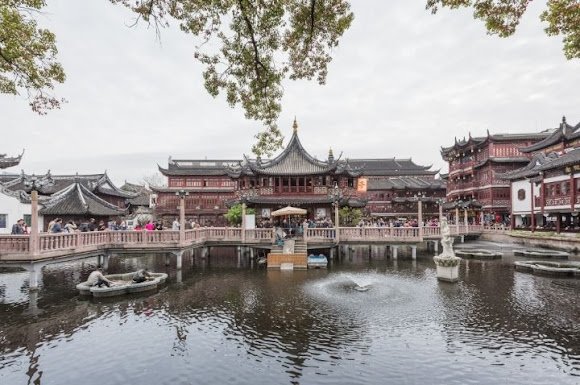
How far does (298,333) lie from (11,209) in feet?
107

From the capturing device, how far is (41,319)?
38.4ft

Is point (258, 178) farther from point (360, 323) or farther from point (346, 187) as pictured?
point (360, 323)

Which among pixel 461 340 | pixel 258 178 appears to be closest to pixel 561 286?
pixel 461 340

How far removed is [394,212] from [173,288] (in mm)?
49409

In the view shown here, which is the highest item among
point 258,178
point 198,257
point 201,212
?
point 258,178

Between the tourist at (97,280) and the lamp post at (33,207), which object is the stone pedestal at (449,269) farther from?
the lamp post at (33,207)

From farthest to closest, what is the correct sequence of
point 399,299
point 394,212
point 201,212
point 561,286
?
point 394,212, point 201,212, point 561,286, point 399,299

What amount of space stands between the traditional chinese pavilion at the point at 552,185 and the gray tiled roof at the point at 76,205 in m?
42.8

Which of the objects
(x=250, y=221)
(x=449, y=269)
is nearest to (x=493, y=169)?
(x=449, y=269)

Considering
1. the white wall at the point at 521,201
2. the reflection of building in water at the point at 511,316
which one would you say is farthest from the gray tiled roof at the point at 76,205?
the white wall at the point at 521,201

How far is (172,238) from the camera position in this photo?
21.4 m

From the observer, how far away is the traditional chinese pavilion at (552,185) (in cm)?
3095

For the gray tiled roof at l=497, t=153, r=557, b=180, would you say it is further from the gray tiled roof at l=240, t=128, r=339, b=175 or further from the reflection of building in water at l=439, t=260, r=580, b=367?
the reflection of building in water at l=439, t=260, r=580, b=367

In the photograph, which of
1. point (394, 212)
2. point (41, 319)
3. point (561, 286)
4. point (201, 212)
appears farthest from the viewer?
point (394, 212)
